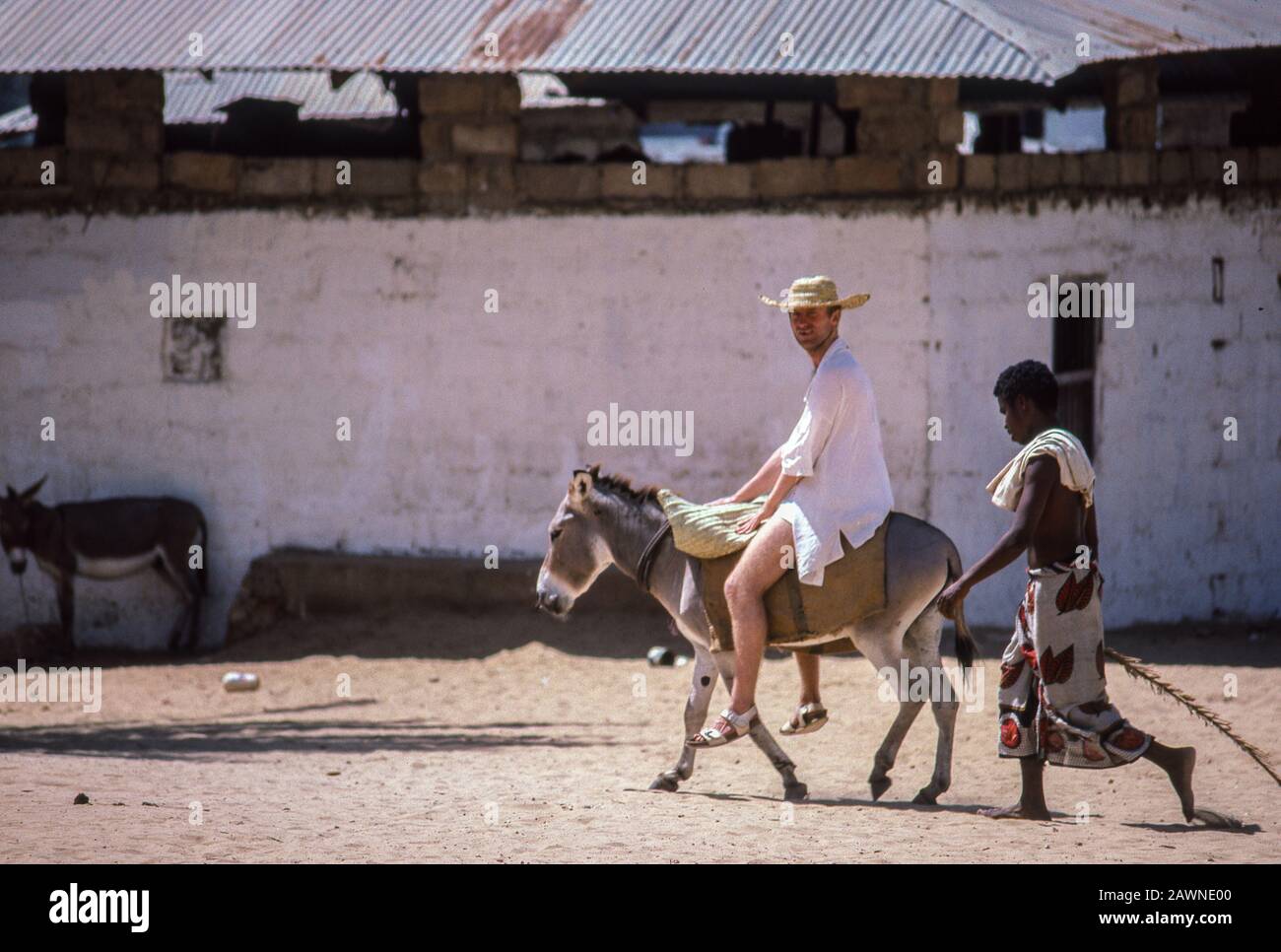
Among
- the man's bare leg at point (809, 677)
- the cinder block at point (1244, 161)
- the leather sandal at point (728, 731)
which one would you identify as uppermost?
the cinder block at point (1244, 161)

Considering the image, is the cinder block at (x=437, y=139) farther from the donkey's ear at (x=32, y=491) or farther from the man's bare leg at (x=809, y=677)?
the man's bare leg at (x=809, y=677)

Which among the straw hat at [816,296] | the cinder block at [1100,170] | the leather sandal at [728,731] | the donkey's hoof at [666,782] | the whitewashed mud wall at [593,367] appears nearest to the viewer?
the leather sandal at [728,731]

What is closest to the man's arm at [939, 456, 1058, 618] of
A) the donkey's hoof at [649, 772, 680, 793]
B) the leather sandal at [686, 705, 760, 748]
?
the leather sandal at [686, 705, 760, 748]

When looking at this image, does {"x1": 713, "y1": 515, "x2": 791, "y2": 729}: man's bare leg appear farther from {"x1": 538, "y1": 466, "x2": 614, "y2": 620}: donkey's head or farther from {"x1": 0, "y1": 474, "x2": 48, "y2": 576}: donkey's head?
{"x1": 0, "y1": 474, "x2": 48, "y2": 576}: donkey's head

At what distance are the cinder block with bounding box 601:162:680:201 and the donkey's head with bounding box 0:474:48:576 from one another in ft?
15.9

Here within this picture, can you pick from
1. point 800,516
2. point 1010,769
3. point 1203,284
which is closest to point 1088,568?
point 800,516

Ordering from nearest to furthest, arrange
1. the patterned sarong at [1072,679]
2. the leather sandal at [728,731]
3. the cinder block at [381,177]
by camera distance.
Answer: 1. the patterned sarong at [1072,679]
2. the leather sandal at [728,731]
3. the cinder block at [381,177]

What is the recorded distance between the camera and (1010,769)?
8.70 metres

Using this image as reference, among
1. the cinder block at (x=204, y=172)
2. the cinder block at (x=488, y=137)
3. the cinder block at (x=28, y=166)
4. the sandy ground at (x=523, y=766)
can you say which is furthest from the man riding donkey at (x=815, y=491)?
the cinder block at (x=28, y=166)

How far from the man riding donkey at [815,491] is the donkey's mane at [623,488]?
2.68 ft

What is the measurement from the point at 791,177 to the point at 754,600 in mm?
5478

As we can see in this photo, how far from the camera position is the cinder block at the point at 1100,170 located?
39.3 feet

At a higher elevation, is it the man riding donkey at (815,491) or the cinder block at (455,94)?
the cinder block at (455,94)

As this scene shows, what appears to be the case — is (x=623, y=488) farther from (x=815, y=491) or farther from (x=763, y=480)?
(x=815, y=491)
